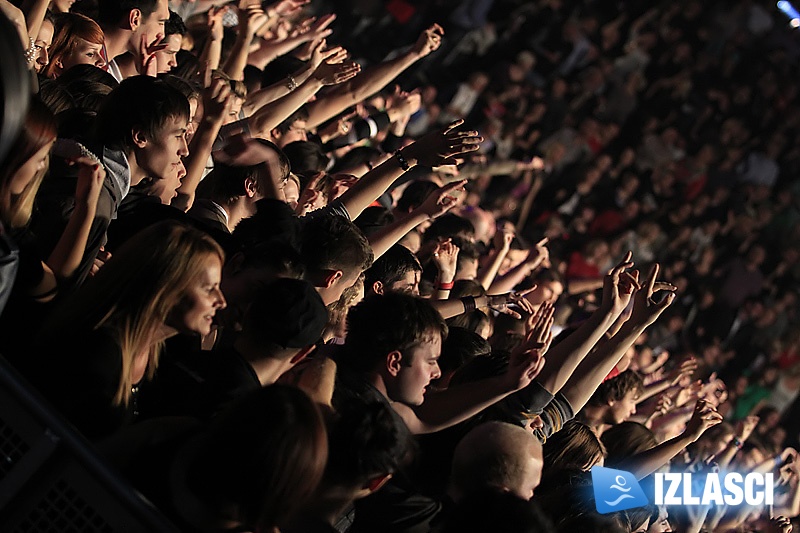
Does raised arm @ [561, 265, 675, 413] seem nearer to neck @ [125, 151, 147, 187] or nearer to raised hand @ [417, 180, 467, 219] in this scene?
raised hand @ [417, 180, 467, 219]

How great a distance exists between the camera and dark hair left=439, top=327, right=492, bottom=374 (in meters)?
3.07

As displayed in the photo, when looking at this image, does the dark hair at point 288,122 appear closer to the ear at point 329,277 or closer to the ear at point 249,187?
the ear at point 249,187

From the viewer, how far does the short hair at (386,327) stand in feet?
8.19

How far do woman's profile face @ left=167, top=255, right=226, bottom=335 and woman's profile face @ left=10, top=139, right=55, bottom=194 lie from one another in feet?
1.23

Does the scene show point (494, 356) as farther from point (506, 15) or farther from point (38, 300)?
point (506, 15)

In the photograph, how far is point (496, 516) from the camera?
5.90ft

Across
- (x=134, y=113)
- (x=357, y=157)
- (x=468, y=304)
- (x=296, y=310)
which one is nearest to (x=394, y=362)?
(x=296, y=310)

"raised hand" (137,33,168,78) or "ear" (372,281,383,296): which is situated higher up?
"raised hand" (137,33,168,78)

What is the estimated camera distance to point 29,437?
158cm

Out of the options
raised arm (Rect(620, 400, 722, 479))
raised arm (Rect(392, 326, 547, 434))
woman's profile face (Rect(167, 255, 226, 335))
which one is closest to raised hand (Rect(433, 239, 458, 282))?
raised arm (Rect(620, 400, 722, 479))

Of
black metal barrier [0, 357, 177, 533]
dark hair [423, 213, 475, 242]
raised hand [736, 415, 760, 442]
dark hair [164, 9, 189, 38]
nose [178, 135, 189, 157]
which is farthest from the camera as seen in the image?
raised hand [736, 415, 760, 442]

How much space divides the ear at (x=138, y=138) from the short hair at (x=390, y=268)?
103 cm

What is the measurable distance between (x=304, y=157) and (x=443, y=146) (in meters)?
1.01

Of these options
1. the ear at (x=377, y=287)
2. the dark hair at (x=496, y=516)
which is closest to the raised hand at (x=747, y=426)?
the ear at (x=377, y=287)
